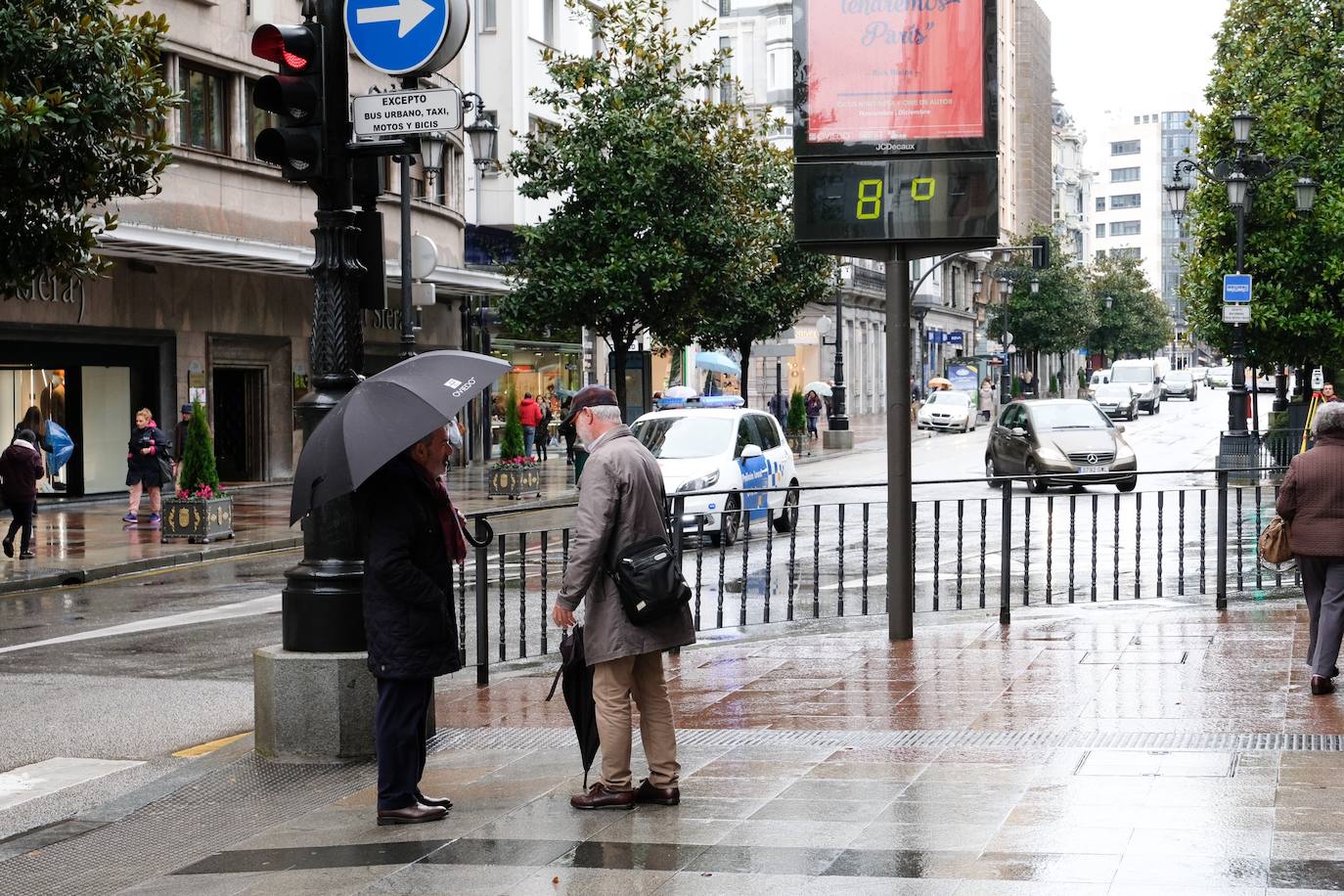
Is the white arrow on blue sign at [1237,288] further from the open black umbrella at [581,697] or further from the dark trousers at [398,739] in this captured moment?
the dark trousers at [398,739]

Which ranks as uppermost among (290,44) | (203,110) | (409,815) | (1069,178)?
(1069,178)

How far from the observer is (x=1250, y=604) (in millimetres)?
13055

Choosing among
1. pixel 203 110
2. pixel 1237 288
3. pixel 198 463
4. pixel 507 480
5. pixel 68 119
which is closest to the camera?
pixel 68 119

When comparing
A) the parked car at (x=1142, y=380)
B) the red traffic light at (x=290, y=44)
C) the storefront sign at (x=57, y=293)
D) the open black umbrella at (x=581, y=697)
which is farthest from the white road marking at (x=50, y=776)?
the parked car at (x=1142, y=380)

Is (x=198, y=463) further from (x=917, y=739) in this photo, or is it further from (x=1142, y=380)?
(x=1142, y=380)

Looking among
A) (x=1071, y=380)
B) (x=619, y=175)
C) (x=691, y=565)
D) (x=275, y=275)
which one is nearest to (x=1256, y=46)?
(x=619, y=175)

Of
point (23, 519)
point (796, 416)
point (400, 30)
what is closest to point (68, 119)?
point (23, 519)

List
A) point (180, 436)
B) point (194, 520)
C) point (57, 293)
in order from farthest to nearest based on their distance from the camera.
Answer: point (57, 293)
point (180, 436)
point (194, 520)

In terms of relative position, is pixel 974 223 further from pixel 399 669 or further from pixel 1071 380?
pixel 1071 380

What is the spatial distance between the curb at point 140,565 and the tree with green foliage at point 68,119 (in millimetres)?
3121

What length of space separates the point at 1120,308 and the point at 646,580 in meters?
107

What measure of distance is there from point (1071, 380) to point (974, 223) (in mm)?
120173

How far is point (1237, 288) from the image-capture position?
28844mm

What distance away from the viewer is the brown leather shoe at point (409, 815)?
259 inches
